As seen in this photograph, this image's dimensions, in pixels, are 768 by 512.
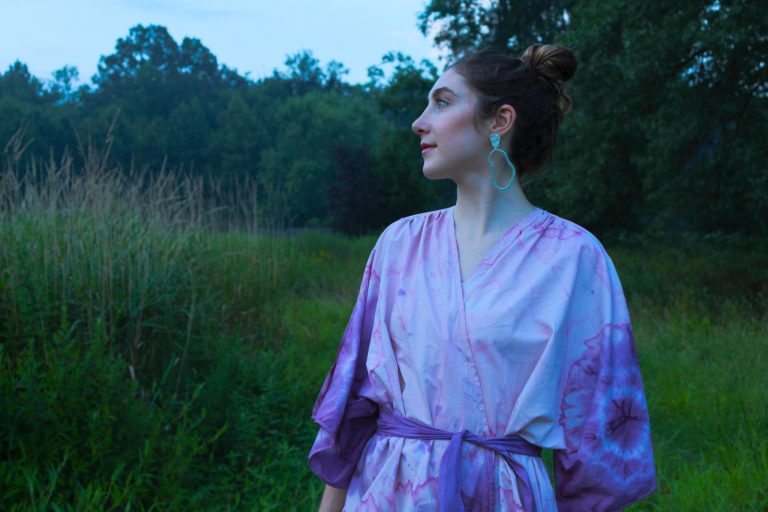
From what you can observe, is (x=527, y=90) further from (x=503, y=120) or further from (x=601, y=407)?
Result: (x=601, y=407)

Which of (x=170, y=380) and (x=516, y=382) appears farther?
(x=170, y=380)

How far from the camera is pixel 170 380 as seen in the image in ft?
Answer: 15.3

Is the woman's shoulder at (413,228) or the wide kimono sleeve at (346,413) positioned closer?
the wide kimono sleeve at (346,413)

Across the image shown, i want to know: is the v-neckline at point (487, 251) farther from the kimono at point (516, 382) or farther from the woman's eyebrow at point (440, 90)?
the woman's eyebrow at point (440, 90)

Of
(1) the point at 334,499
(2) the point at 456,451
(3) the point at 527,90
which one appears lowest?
(1) the point at 334,499

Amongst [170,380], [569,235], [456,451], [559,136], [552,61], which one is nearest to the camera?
[456,451]

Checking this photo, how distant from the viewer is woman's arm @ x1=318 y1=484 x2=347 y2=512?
175 centimetres

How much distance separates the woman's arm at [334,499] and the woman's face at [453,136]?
68 cm

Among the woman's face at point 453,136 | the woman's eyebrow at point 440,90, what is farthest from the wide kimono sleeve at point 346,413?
the woman's eyebrow at point 440,90

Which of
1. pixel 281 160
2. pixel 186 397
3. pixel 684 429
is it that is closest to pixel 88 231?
pixel 186 397

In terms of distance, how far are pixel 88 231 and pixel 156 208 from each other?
43.6 inches

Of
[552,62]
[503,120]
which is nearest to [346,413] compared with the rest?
[503,120]

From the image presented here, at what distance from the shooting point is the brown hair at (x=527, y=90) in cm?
175

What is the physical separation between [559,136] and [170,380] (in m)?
10.1
